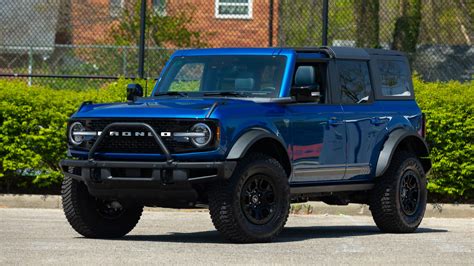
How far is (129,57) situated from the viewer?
27047mm

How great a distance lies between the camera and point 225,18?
2581 cm

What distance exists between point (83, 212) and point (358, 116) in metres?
3.06

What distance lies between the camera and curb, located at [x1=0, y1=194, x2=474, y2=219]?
1695 cm

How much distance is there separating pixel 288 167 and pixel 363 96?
177 cm

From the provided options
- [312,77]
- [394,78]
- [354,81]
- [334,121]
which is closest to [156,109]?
[334,121]

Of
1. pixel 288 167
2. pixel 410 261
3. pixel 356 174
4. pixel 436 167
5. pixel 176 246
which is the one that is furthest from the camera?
pixel 436 167

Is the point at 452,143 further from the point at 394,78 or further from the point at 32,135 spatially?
the point at 32,135

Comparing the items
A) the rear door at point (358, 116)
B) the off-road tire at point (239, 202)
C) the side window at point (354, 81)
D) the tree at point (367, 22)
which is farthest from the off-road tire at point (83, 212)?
the tree at point (367, 22)

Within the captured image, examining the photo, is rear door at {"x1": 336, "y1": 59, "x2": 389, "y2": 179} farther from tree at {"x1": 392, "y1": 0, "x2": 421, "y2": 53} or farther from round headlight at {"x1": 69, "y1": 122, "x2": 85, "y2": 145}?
tree at {"x1": 392, "y1": 0, "x2": 421, "y2": 53}

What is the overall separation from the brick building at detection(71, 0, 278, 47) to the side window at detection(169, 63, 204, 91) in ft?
30.7

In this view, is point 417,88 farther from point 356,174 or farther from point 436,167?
point 356,174

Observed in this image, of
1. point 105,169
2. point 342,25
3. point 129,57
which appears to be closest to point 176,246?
point 105,169

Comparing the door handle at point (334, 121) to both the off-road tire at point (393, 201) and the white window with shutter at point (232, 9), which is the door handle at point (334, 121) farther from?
the white window with shutter at point (232, 9)

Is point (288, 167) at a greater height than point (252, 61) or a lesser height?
lesser
